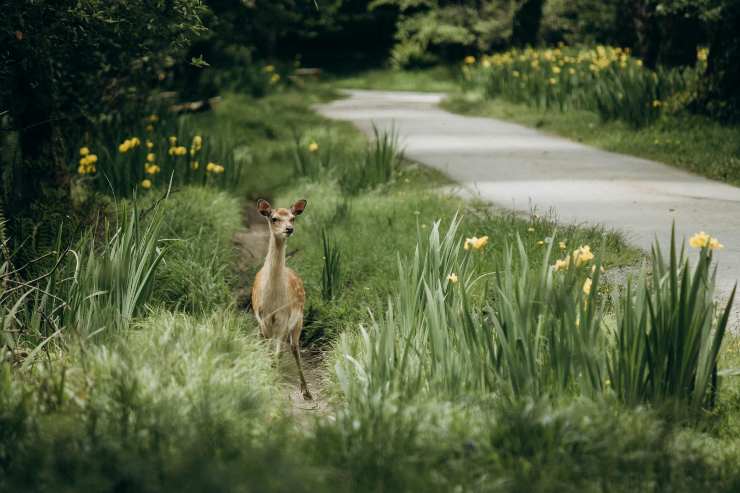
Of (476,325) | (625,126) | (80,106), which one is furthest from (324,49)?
(476,325)

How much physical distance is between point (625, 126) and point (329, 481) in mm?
11568

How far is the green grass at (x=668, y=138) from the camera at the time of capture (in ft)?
36.1

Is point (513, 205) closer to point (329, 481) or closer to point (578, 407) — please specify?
point (578, 407)

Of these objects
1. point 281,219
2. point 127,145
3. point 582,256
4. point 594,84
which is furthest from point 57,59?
point 594,84

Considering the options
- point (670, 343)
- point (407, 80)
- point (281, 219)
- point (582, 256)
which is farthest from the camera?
point (407, 80)

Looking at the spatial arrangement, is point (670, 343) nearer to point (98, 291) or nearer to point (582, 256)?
point (582, 256)

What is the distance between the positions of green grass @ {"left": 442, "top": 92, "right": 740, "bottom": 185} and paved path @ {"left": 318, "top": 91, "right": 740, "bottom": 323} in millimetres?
303

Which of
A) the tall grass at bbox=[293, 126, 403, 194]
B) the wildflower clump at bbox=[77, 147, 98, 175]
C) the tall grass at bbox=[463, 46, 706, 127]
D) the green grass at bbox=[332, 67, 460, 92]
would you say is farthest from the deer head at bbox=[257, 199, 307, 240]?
the green grass at bbox=[332, 67, 460, 92]

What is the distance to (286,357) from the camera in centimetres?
648

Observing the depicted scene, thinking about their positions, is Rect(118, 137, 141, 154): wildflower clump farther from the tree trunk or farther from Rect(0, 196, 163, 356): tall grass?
the tree trunk

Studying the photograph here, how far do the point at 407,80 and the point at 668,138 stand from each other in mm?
21877

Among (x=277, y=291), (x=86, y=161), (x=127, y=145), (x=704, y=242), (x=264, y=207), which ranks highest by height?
(x=704, y=242)

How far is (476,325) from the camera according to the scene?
15.3 feet

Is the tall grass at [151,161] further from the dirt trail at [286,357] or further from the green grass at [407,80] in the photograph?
the green grass at [407,80]
